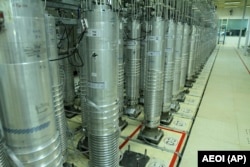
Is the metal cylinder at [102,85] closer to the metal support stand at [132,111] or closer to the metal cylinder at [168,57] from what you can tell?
the metal cylinder at [168,57]

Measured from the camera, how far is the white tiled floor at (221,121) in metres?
2.40

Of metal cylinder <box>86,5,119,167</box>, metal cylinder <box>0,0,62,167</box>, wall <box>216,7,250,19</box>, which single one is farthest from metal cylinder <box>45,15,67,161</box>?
wall <box>216,7,250,19</box>

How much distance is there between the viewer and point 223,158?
2193 mm

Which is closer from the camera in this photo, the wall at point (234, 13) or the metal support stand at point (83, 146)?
the metal support stand at point (83, 146)

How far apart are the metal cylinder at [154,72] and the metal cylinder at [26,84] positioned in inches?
55.5

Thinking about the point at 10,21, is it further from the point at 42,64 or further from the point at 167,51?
the point at 167,51

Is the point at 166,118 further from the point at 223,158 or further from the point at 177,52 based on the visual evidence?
the point at 177,52

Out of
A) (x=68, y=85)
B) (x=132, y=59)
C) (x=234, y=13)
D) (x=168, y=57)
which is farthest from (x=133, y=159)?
(x=234, y=13)

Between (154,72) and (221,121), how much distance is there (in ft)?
5.61

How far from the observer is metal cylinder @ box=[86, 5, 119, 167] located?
1293mm

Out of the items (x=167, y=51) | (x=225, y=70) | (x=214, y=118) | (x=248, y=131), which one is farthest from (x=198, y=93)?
(x=225, y=70)

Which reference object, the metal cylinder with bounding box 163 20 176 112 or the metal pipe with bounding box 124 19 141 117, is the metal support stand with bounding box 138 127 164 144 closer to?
the metal cylinder with bounding box 163 20 176 112

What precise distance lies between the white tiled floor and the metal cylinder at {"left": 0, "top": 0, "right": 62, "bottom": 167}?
5.60ft

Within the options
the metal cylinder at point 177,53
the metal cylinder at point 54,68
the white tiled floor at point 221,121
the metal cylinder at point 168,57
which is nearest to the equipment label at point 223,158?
the white tiled floor at point 221,121
